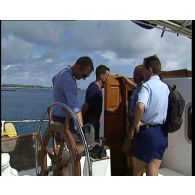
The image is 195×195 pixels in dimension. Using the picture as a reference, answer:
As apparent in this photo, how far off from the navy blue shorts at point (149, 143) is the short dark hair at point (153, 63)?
0.35 metres

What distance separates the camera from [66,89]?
1.79 metres

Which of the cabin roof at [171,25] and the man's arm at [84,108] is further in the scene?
the man's arm at [84,108]

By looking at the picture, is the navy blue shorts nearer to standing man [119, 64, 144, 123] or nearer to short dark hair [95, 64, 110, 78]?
standing man [119, 64, 144, 123]

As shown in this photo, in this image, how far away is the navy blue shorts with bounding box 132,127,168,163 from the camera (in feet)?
5.99

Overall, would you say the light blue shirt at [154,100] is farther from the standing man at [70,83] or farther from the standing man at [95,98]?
the standing man at [95,98]

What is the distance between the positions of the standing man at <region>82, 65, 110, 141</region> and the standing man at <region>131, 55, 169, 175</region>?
468 millimetres

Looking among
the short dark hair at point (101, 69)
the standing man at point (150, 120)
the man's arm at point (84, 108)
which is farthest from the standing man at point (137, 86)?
the man's arm at point (84, 108)

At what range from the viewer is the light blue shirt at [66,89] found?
1.79 m

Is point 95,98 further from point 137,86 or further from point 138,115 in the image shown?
point 138,115
